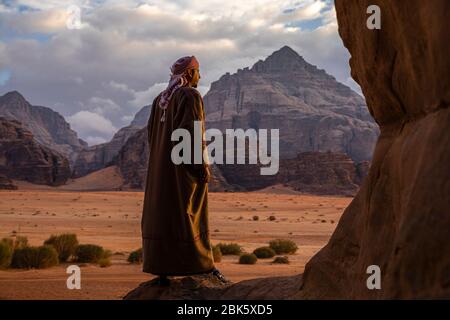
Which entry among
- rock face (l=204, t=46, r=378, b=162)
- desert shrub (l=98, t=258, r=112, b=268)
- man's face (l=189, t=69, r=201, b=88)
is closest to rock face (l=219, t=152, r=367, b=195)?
rock face (l=204, t=46, r=378, b=162)

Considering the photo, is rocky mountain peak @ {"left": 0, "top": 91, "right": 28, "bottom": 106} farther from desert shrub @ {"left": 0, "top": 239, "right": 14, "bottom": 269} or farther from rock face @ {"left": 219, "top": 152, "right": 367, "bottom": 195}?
desert shrub @ {"left": 0, "top": 239, "right": 14, "bottom": 269}

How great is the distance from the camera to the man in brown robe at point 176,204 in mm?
5762

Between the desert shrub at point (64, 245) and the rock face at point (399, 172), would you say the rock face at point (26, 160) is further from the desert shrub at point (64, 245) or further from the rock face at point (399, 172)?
the rock face at point (399, 172)

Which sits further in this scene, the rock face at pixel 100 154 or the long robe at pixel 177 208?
the rock face at pixel 100 154

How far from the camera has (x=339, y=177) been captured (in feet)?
264

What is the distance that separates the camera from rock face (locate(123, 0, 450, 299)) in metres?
3.20

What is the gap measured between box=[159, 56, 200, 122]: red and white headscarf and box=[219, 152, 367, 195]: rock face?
71780 millimetres

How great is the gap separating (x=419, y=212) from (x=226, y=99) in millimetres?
183534

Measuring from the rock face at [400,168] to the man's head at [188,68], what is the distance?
176 centimetres

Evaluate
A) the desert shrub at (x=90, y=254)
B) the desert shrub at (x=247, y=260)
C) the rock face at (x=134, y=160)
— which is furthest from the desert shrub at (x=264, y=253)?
the rock face at (x=134, y=160)

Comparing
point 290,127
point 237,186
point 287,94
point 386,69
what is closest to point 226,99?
point 287,94

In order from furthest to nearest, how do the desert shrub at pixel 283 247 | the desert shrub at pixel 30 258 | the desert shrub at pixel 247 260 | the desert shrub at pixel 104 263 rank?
the desert shrub at pixel 283 247 → the desert shrub at pixel 247 260 → the desert shrub at pixel 104 263 → the desert shrub at pixel 30 258
